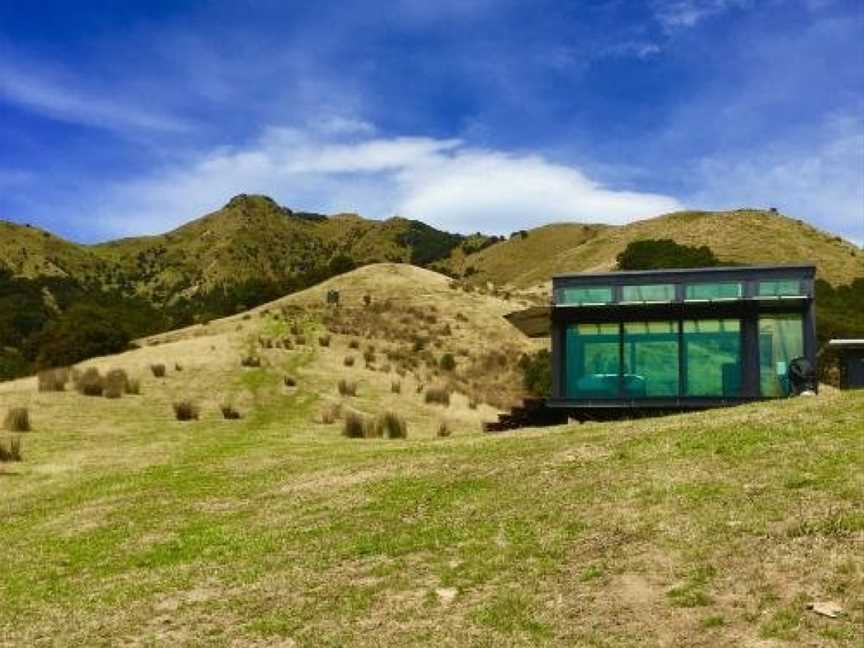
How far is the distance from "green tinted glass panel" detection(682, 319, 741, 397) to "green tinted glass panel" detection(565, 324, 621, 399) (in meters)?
2.12

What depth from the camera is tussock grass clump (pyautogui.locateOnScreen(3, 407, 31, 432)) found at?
30094 mm

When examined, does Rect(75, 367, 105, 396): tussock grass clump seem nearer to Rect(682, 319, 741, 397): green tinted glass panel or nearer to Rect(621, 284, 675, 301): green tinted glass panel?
Rect(621, 284, 675, 301): green tinted glass panel

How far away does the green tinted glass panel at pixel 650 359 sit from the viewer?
29719 mm

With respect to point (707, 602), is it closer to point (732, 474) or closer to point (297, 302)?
point (732, 474)

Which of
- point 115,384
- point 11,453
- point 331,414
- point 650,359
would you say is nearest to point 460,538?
point 11,453

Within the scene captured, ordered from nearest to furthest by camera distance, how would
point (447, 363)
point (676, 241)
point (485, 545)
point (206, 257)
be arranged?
point (485, 545) < point (447, 363) < point (676, 241) < point (206, 257)

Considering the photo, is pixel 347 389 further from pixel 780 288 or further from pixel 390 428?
pixel 780 288

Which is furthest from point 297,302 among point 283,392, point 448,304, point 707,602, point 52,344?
point 707,602

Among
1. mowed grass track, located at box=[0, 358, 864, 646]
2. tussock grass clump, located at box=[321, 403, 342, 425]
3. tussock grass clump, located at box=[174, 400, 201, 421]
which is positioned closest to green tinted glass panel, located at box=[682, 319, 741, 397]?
mowed grass track, located at box=[0, 358, 864, 646]

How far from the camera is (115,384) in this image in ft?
124

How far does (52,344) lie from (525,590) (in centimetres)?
5041

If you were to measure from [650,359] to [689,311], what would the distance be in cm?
182

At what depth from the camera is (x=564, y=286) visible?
101 ft

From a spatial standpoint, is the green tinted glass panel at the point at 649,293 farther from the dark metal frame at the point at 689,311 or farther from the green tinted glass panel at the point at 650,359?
the green tinted glass panel at the point at 650,359
